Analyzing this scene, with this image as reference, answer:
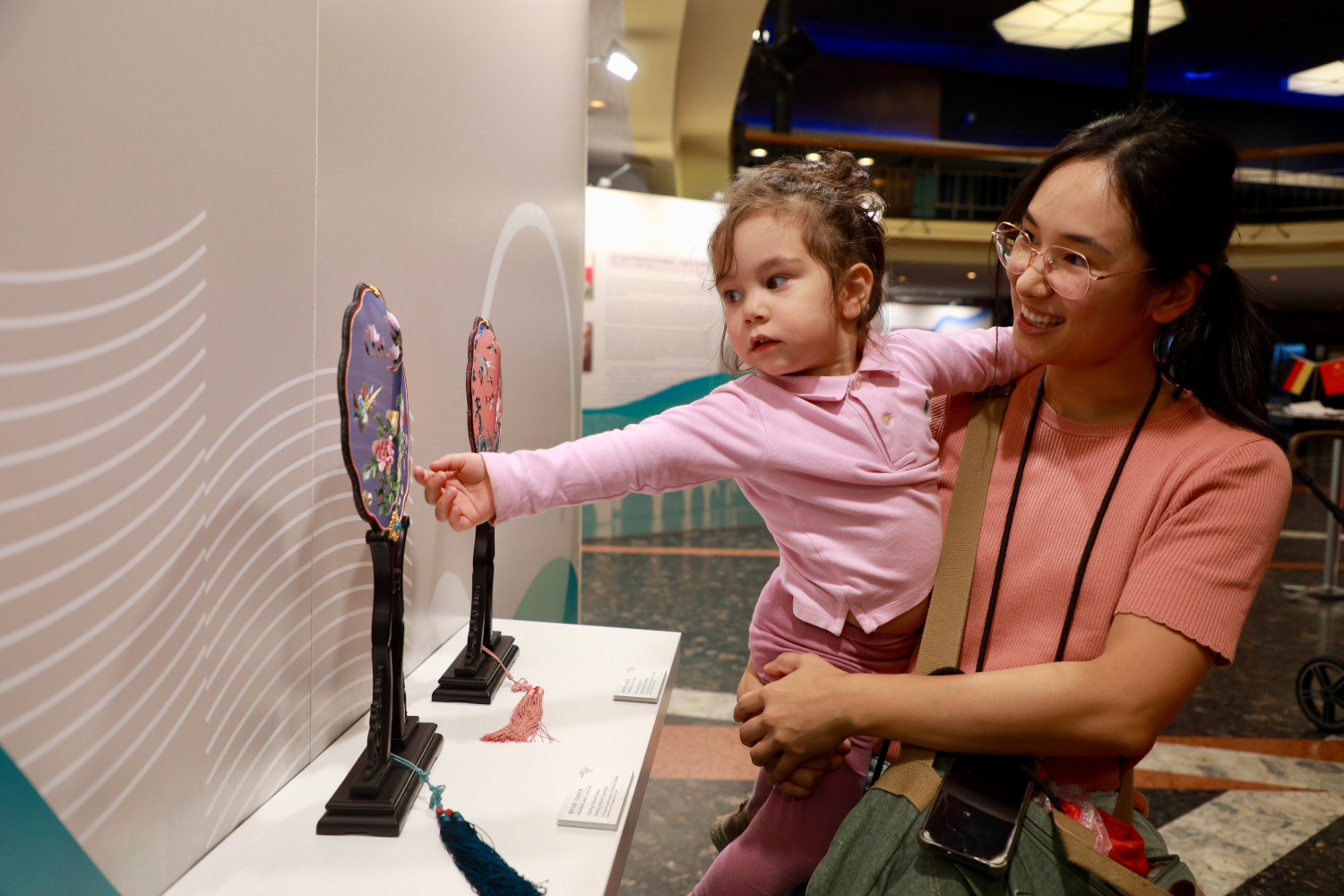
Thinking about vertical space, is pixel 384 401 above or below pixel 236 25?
below

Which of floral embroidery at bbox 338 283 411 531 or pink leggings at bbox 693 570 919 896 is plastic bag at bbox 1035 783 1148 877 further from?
floral embroidery at bbox 338 283 411 531

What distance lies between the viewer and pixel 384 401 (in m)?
1.02

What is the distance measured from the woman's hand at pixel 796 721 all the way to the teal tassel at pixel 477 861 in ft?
1.00

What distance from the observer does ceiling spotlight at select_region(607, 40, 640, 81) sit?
16.4ft

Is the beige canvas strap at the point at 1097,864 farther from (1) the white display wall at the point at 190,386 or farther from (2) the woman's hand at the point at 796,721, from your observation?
(1) the white display wall at the point at 190,386

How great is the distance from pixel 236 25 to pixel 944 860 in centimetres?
121

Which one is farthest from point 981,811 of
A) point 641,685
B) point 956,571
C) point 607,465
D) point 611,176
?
point 611,176

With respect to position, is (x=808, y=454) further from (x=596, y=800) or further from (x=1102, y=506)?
(x=596, y=800)

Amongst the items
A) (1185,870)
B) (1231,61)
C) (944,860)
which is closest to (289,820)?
(944,860)

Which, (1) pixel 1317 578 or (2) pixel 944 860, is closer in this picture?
(2) pixel 944 860

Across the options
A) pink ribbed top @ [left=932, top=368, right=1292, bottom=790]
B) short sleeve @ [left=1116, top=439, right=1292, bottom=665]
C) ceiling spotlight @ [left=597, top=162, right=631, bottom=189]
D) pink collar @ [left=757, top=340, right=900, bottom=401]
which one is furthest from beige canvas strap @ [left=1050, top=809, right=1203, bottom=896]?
ceiling spotlight @ [left=597, top=162, right=631, bottom=189]

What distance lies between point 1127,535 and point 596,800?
748mm

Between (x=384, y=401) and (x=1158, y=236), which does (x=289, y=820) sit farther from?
(x=1158, y=236)

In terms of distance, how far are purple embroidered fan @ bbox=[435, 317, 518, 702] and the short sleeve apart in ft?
3.25
